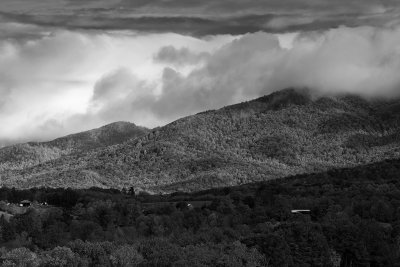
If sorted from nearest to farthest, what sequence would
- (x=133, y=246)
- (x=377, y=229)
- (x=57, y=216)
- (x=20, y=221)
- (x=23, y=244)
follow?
1. (x=133, y=246)
2. (x=377, y=229)
3. (x=23, y=244)
4. (x=20, y=221)
5. (x=57, y=216)

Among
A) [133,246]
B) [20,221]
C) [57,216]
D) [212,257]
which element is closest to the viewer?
→ [212,257]

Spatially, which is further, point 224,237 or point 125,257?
point 224,237

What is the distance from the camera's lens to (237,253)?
13088 cm

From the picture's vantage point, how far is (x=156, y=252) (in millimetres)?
130500

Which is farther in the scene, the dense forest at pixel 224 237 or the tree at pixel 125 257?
the dense forest at pixel 224 237

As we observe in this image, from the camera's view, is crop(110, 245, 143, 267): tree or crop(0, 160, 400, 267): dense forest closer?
crop(110, 245, 143, 267): tree

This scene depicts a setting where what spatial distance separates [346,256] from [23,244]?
208 ft

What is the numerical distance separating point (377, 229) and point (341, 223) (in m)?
7.54

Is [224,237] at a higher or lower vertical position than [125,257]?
lower

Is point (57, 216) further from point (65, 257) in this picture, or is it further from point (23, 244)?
point (65, 257)

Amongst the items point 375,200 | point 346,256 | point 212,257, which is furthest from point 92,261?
point 375,200

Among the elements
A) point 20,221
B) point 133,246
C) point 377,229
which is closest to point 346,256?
point 377,229

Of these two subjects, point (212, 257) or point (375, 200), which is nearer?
point (212, 257)

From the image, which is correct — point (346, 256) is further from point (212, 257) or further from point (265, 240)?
point (212, 257)
